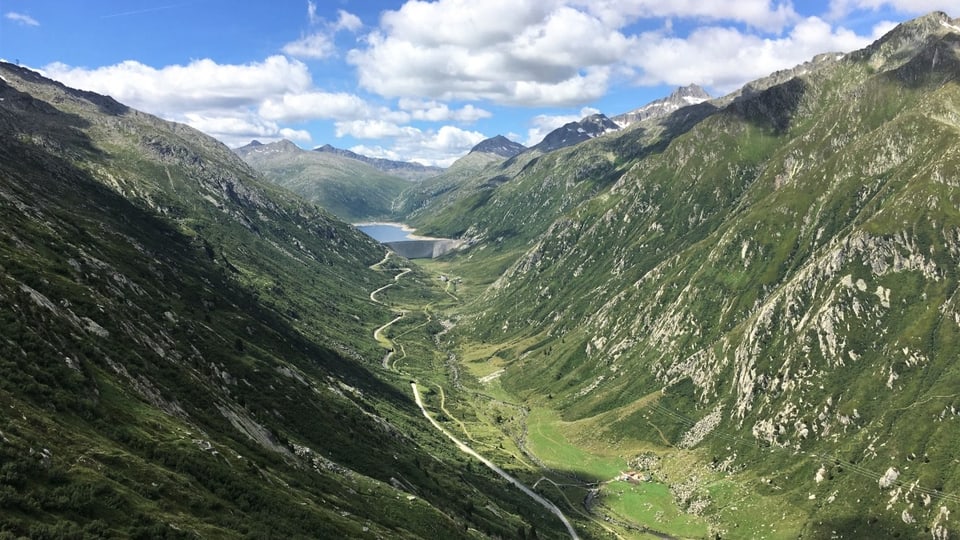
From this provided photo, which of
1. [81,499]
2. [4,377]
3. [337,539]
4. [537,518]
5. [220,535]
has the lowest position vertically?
[537,518]

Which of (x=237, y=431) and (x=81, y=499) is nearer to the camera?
(x=81, y=499)

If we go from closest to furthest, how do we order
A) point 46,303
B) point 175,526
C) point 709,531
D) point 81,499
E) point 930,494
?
point 81,499 < point 175,526 < point 46,303 < point 930,494 < point 709,531

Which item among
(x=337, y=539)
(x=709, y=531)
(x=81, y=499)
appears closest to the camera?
(x=81, y=499)

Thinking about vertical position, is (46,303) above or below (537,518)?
above

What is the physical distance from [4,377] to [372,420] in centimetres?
12221

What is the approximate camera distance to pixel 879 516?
174500mm

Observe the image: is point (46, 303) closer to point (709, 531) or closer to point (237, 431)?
point (237, 431)

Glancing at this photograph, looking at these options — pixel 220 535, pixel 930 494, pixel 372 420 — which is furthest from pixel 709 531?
pixel 220 535

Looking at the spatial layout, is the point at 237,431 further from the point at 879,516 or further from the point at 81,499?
the point at 879,516

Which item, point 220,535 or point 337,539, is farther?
point 337,539

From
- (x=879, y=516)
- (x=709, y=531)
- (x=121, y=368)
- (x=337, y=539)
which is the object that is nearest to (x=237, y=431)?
(x=121, y=368)

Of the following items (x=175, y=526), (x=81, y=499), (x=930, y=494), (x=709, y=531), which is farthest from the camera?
(x=709, y=531)

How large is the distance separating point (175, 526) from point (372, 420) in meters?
130

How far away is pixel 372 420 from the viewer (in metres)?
180
